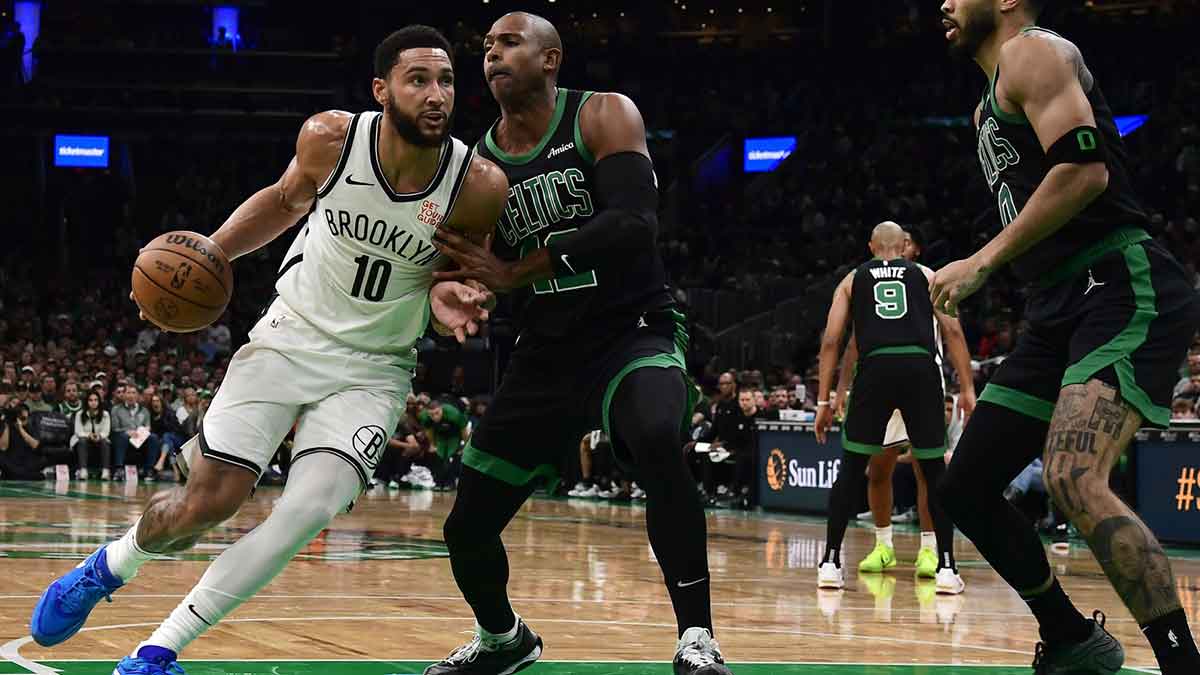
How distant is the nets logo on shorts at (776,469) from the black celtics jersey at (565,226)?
39.7 ft

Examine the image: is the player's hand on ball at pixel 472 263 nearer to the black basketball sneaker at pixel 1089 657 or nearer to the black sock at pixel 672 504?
the black sock at pixel 672 504

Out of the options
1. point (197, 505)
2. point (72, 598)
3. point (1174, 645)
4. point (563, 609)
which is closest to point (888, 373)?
point (563, 609)

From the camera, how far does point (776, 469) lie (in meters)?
17.2

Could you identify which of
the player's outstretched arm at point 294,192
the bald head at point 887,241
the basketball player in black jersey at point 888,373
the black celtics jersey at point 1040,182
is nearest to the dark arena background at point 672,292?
the basketball player in black jersey at point 888,373

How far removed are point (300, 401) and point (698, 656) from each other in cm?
146

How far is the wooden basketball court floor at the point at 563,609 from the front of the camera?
18.4 ft

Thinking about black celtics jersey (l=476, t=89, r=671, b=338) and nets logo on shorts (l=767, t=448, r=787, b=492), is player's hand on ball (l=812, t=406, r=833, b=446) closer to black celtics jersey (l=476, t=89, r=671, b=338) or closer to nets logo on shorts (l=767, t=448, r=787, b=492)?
black celtics jersey (l=476, t=89, r=671, b=338)

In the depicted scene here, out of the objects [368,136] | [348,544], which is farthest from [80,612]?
[348,544]

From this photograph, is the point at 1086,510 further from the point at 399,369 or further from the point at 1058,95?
the point at 399,369

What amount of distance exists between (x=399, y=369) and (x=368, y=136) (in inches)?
30.1

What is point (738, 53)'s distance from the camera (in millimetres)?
37062

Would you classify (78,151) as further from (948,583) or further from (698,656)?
(698,656)

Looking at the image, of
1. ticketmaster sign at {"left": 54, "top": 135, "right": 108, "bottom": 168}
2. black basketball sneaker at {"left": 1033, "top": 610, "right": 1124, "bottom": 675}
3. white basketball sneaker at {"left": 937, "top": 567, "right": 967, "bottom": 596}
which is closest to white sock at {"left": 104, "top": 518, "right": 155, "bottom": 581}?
black basketball sneaker at {"left": 1033, "top": 610, "right": 1124, "bottom": 675}

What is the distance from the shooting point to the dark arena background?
6812 mm
